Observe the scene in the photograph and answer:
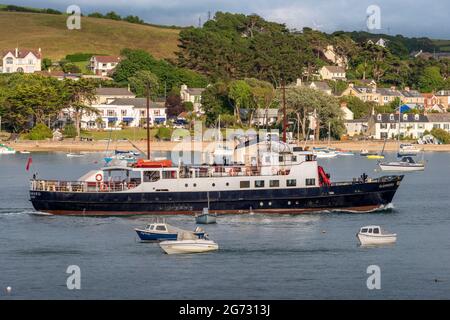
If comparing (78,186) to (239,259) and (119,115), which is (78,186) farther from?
(119,115)

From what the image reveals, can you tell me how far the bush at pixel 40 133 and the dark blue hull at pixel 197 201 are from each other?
287 feet

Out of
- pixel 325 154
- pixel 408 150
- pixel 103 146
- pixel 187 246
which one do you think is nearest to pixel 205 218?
pixel 187 246

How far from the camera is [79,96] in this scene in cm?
17188

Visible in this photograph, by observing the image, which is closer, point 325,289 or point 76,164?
point 325,289

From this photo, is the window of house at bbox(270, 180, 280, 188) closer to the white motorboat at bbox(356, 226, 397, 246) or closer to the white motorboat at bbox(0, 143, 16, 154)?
the white motorboat at bbox(356, 226, 397, 246)

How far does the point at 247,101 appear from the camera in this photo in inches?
6885

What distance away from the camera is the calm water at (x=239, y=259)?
53062 mm

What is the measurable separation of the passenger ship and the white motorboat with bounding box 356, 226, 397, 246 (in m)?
11.8

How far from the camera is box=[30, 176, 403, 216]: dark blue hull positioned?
76625 millimetres

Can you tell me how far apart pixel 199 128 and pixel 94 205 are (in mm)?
93517

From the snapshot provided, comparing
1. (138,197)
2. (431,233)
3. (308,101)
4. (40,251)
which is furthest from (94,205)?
(308,101)

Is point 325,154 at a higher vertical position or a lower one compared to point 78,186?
higher

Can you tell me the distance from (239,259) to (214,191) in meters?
16.7
